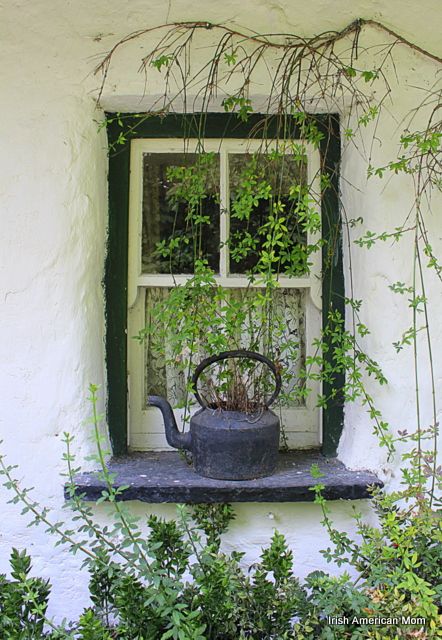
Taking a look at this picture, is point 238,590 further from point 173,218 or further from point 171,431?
point 173,218

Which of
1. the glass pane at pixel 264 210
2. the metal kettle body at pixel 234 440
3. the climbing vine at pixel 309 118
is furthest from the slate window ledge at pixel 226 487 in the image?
the glass pane at pixel 264 210

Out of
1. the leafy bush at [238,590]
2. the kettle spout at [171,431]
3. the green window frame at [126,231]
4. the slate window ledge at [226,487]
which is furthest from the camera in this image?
the green window frame at [126,231]

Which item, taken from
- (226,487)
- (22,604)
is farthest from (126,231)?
(22,604)

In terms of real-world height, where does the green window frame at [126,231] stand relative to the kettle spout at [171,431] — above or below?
above

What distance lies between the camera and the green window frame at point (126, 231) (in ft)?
7.04

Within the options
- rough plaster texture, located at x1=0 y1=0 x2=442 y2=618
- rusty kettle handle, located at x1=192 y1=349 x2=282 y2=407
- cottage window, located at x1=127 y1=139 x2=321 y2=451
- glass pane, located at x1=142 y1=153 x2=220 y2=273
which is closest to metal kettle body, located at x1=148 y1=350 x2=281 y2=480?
rusty kettle handle, located at x1=192 y1=349 x2=282 y2=407

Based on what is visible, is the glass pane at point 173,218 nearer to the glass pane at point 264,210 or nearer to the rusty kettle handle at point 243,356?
the glass pane at point 264,210

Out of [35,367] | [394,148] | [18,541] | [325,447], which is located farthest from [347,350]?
[18,541]

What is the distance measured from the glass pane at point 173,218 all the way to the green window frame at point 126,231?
0.30 feet

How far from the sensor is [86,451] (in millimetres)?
1977

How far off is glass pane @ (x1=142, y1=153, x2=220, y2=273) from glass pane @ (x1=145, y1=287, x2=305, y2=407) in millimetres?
117

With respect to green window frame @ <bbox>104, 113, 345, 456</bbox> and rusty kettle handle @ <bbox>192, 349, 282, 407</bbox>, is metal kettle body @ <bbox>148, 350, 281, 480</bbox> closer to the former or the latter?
rusty kettle handle @ <bbox>192, 349, 282, 407</bbox>

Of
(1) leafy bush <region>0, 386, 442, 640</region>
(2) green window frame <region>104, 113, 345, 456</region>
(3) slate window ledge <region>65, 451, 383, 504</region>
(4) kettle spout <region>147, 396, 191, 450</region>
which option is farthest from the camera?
(2) green window frame <region>104, 113, 345, 456</region>

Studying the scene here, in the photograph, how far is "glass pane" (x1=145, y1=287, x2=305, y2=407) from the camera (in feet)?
6.68
